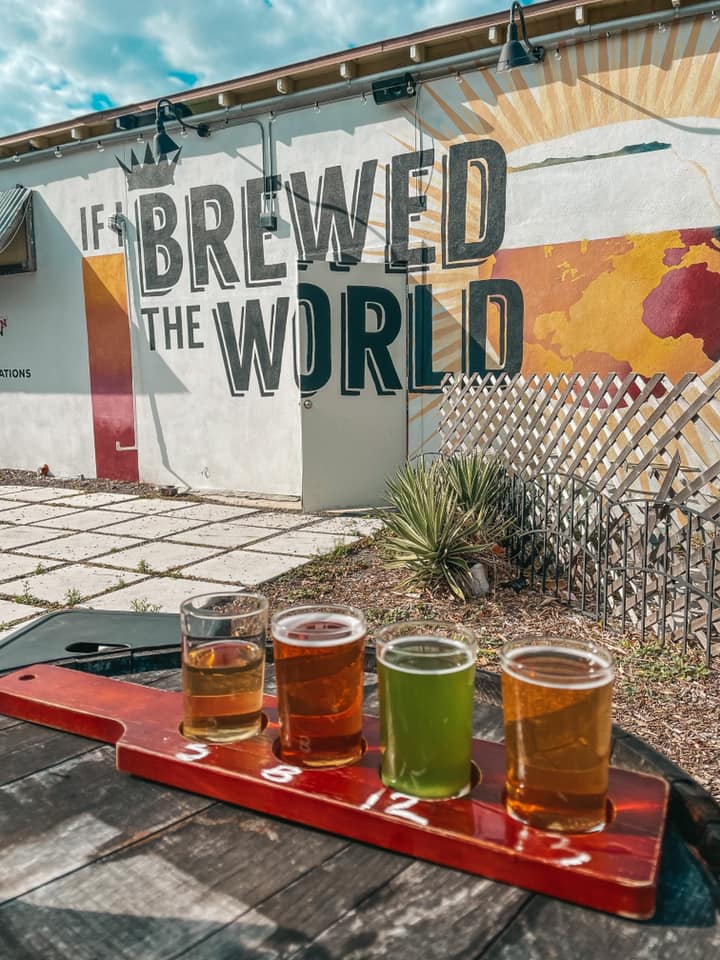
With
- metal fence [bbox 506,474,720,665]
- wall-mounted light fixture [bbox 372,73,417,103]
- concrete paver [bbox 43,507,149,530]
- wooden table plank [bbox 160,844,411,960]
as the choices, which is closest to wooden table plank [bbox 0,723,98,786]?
wooden table plank [bbox 160,844,411,960]

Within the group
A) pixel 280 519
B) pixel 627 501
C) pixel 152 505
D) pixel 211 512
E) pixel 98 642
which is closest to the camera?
pixel 98 642

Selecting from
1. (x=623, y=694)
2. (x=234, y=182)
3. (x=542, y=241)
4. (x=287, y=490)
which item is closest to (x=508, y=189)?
(x=542, y=241)

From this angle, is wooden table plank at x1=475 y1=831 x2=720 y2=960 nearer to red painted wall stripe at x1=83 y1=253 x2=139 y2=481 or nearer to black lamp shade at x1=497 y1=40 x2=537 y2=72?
black lamp shade at x1=497 y1=40 x2=537 y2=72

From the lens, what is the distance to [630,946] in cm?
63

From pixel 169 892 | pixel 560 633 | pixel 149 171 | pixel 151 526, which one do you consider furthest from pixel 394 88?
pixel 169 892

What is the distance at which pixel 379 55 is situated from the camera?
20.4 ft

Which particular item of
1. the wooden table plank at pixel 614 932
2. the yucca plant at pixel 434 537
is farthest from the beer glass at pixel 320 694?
the yucca plant at pixel 434 537

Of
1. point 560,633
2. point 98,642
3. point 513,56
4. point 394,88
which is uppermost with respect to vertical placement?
point 394,88

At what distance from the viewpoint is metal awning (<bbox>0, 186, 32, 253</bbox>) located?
8.38 meters

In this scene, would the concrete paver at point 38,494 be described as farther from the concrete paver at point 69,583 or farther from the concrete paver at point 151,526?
the concrete paver at point 69,583

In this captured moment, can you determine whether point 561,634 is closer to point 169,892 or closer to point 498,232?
point 169,892

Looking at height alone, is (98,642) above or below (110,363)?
below

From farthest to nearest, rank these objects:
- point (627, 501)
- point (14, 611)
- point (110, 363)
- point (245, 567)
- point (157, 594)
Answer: point (110, 363)
point (245, 567)
point (157, 594)
point (14, 611)
point (627, 501)

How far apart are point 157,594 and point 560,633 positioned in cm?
208
